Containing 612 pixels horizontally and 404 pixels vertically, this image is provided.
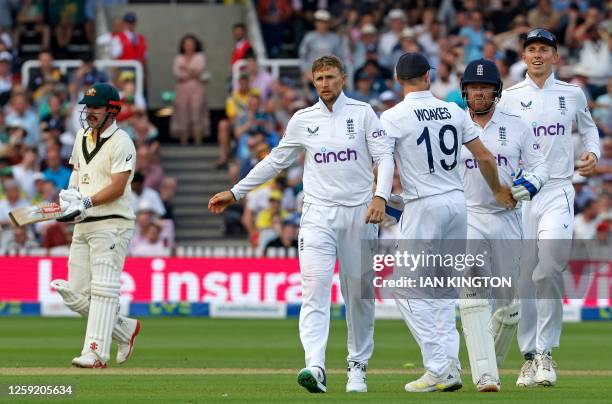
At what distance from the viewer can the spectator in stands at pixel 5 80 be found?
87.3 feet

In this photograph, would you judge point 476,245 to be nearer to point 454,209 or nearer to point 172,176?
point 454,209

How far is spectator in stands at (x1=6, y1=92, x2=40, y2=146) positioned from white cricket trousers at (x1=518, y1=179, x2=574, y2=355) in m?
14.2

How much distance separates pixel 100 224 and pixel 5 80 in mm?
13873

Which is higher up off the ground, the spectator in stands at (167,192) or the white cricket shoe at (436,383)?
the white cricket shoe at (436,383)

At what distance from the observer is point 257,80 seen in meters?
27.0

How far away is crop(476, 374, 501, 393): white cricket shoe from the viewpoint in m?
11.5

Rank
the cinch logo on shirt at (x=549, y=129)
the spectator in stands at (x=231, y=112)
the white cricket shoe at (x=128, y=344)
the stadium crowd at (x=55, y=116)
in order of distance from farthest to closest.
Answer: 1. the spectator in stands at (x=231, y=112)
2. the stadium crowd at (x=55, y=116)
3. the white cricket shoe at (x=128, y=344)
4. the cinch logo on shirt at (x=549, y=129)

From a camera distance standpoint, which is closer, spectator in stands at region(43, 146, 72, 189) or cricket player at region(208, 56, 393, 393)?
cricket player at region(208, 56, 393, 393)

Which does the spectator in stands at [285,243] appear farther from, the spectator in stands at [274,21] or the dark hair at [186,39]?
the spectator in stands at [274,21]

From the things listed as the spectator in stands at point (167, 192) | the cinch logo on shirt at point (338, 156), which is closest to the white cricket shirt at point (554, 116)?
the cinch logo on shirt at point (338, 156)

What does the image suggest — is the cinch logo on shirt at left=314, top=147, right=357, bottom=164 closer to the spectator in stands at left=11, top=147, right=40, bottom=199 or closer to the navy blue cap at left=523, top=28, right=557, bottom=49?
the navy blue cap at left=523, top=28, right=557, bottom=49

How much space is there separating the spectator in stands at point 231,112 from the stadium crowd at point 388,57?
17 mm

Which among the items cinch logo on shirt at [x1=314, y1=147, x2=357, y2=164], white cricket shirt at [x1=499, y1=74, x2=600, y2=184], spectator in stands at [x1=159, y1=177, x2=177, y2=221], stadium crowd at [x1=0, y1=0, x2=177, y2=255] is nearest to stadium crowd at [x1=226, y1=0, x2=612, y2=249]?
spectator in stands at [x1=159, y1=177, x2=177, y2=221]

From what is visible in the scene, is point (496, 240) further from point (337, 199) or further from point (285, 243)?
point (285, 243)
